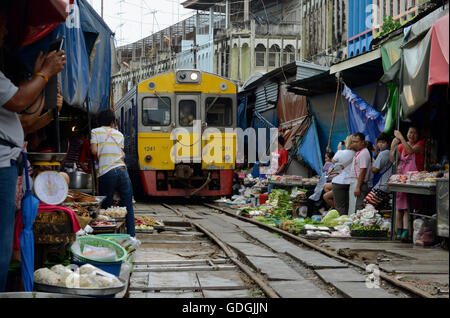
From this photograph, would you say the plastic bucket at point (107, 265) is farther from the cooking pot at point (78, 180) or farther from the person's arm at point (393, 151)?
the person's arm at point (393, 151)

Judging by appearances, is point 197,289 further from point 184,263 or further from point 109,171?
point 109,171

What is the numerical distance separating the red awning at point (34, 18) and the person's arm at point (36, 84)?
296mm

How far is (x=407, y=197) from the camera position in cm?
856

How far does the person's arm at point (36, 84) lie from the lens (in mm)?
3491

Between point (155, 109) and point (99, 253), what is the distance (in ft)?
35.1

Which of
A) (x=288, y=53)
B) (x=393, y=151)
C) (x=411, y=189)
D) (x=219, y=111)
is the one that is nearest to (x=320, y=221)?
(x=393, y=151)

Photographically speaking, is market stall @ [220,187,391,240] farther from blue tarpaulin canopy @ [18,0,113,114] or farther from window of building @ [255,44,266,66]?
Result: window of building @ [255,44,266,66]

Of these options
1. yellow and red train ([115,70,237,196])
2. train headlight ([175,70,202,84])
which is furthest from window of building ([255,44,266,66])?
train headlight ([175,70,202,84])

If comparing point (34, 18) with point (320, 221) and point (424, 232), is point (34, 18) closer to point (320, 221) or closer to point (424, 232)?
point (424, 232)

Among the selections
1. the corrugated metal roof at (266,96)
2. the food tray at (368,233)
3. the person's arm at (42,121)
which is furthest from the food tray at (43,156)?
the corrugated metal roof at (266,96)

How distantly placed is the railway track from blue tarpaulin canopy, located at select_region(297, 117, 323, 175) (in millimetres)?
4903

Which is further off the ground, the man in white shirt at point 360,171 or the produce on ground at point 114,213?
the man in white shirt at point 360,171

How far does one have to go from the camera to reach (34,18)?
13.6 feet

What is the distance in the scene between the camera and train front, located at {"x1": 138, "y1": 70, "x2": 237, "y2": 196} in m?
15.0
